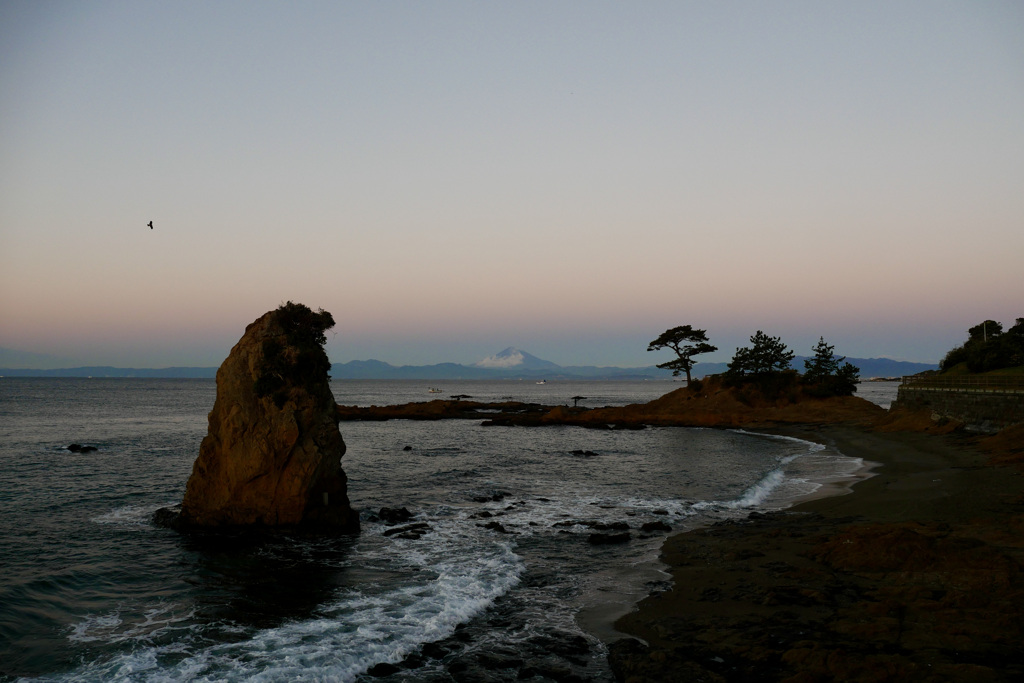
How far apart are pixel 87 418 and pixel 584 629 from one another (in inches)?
3292

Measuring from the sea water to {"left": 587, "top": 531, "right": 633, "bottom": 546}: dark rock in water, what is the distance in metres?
0.30

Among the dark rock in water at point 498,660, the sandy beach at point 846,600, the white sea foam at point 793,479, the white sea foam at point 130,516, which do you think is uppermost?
the sandy beach at point 846,600

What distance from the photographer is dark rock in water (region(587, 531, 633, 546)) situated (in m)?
20.1

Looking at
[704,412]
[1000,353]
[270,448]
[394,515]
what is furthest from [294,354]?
[704,412]

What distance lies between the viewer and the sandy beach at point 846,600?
32.5 feet

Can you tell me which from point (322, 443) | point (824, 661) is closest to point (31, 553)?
point (322, 443)

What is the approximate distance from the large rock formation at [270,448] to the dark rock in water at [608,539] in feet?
29.2

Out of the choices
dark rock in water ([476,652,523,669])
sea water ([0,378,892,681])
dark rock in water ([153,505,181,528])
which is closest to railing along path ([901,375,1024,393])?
sea water ([0,378,892,681])

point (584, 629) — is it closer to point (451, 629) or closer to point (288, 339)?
point (451, 629)

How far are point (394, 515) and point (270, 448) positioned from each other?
18.6ft

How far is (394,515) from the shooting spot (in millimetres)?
24047

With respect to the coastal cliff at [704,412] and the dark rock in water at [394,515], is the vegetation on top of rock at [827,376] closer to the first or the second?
the coastal cliff at [704,412]

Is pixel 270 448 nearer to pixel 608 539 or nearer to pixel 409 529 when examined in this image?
pixel 409 529

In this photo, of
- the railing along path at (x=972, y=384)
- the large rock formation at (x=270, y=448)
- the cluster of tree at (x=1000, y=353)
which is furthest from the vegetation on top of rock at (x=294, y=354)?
the cluster of tree at (x=1000, y=353)
